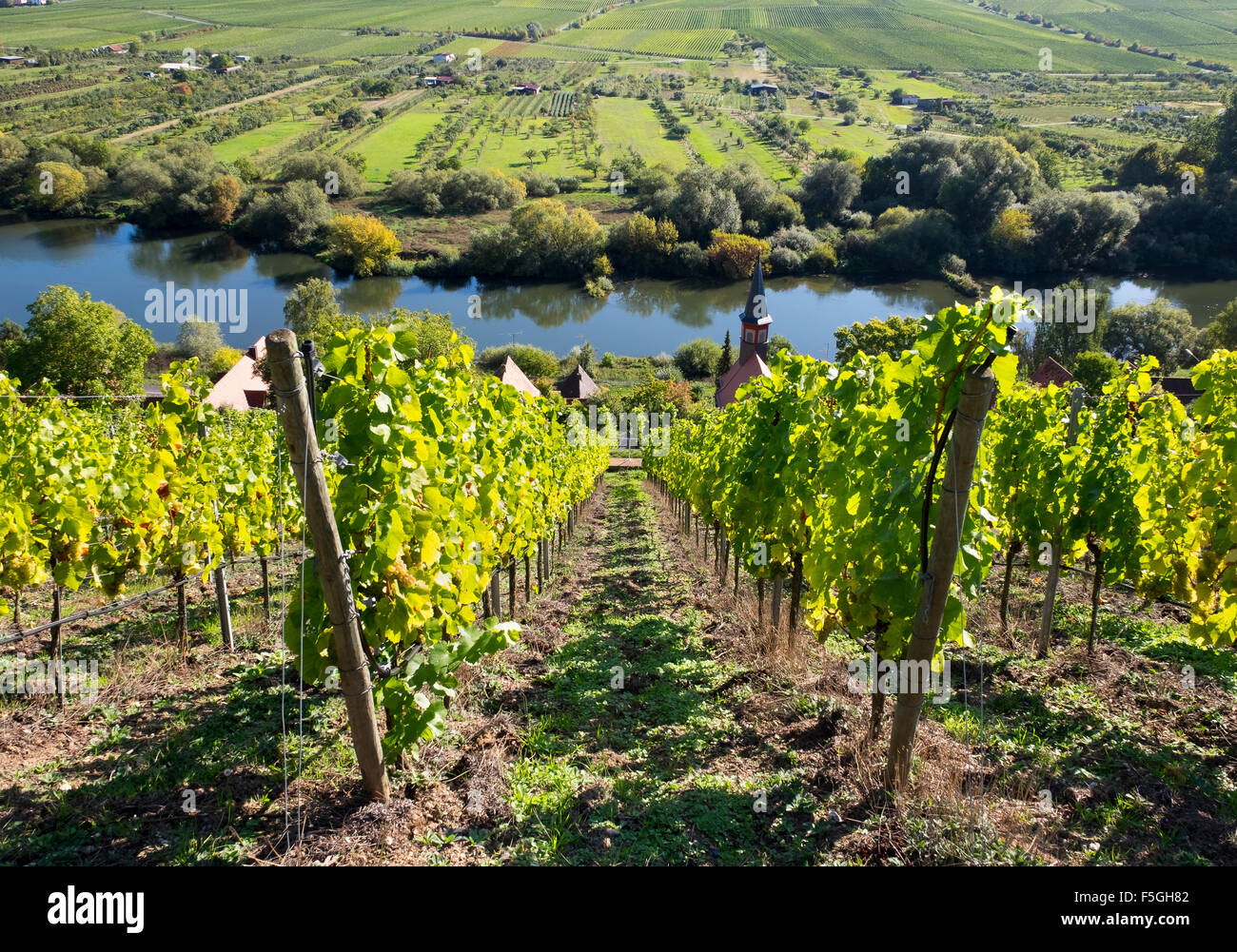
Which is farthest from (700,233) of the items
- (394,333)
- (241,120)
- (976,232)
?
(394,333)

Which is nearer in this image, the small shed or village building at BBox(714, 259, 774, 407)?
the small shed

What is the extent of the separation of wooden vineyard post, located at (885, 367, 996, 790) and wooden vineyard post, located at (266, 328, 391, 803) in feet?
10.6

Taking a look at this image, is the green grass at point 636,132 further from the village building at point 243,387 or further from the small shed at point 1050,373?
the village building at point 243,387

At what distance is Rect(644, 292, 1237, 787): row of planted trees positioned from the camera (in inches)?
174

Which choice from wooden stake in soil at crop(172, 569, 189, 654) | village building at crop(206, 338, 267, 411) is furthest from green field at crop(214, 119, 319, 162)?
wooden stake in soil at crop(172, 569, 189, 654)

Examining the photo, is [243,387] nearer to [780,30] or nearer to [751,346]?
[751,346]

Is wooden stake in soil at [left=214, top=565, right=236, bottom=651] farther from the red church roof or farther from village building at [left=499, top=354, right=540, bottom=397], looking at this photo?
the red church roof

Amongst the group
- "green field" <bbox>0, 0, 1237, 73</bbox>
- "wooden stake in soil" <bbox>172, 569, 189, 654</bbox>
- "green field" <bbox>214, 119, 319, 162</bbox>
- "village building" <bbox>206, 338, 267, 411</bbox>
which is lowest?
"village building" <bbox>206, 338, 267, 411</bbox>

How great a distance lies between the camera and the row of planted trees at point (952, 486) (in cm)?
442

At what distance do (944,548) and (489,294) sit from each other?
81.3 m

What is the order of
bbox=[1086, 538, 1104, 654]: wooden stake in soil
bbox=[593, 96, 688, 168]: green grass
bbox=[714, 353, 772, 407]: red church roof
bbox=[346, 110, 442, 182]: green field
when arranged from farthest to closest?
bbox=[593, 96, 688, 168]: green grass → bbox=[346, 110, 442, 182]: green field → bbox=[714, 353, 772, 407]: red church roof → bbox=[1086, 538, 1104, 654]: wooden stake in soil

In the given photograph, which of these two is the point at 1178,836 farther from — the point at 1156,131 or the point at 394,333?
the point at 1156,131

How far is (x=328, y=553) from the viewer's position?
395 cm
